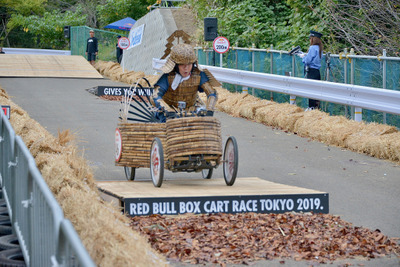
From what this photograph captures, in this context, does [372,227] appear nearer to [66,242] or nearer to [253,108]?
[66,242]

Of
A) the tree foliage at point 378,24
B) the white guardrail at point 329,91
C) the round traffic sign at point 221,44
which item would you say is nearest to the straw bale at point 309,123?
the white guardrail at point 329,91

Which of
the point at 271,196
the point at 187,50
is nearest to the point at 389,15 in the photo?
the point at 187,50

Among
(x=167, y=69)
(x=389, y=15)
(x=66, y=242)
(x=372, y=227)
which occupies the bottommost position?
(x=372, y=227)

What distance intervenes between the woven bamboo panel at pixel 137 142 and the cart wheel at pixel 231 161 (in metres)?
0.95

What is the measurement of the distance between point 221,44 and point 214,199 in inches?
660

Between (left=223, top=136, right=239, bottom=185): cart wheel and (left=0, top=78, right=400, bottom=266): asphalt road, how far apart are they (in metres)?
1.23

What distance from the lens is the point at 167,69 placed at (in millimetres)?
9898

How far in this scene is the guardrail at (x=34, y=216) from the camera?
353 centimetres

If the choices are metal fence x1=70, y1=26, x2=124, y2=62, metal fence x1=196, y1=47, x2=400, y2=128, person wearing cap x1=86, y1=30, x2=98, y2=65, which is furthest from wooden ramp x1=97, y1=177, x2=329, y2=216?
metal fence x1=70, y1=26, x2=124, y2=62

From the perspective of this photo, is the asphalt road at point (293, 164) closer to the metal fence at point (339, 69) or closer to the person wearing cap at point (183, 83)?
the person wearing cap at point (183, 83)

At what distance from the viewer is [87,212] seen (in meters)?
5.70

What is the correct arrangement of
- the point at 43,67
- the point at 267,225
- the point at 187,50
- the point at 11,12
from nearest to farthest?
the point at 267,225 → the point at 187,50 → the point at 43,67 → the point at 11,12

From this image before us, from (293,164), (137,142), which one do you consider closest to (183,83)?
(137,142)

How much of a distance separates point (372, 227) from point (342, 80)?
32.2 ft
